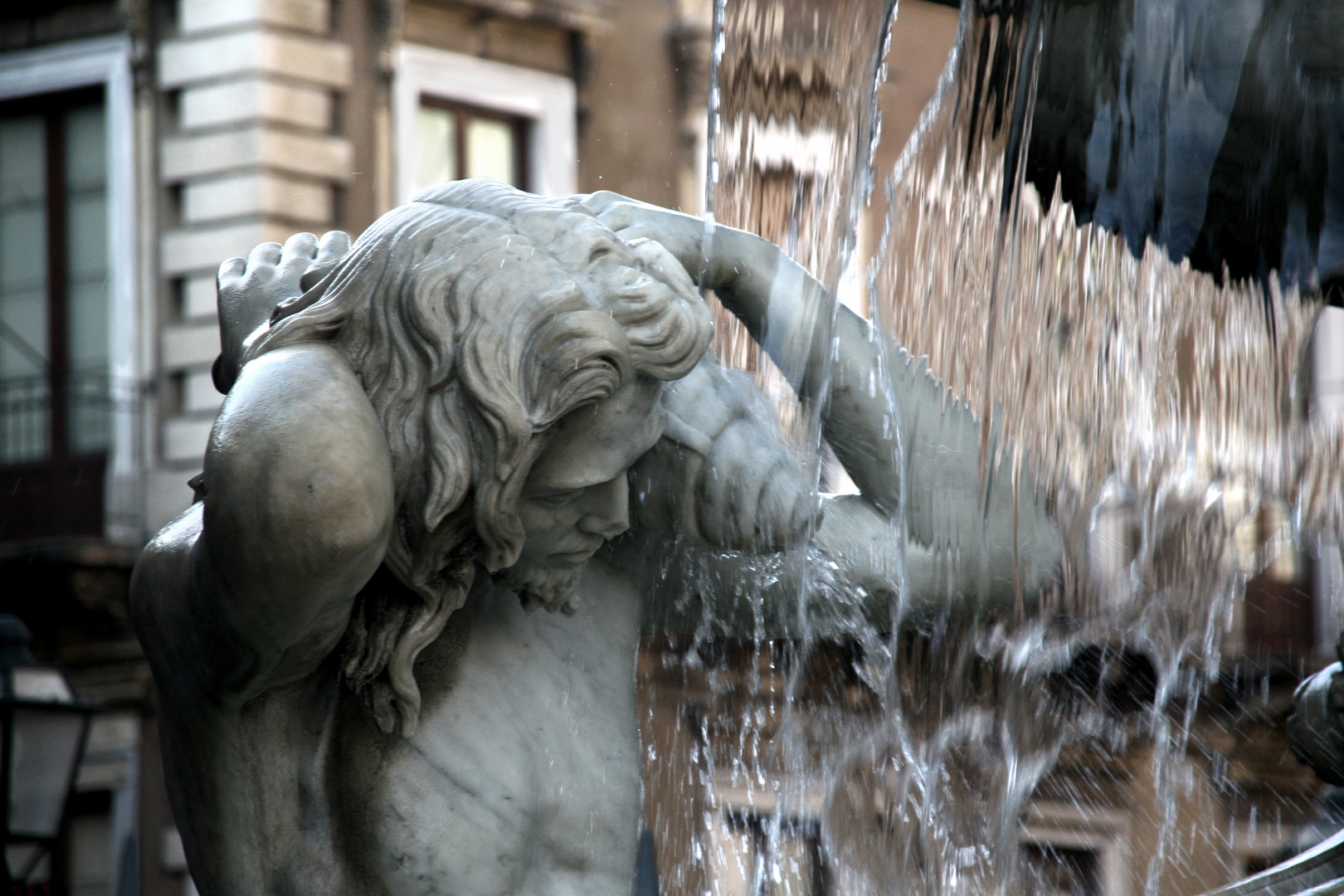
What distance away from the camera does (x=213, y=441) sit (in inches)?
57.8

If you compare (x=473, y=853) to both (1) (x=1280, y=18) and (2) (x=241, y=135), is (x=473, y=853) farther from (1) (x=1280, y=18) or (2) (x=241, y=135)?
(2) (x=241, y=135)

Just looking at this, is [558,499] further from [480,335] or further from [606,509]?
[480,335]

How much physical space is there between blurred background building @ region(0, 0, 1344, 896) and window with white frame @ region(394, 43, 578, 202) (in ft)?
0.05

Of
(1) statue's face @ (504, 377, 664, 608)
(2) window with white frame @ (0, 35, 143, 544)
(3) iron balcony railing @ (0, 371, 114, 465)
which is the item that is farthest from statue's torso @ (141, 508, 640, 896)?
(3) iron balcony railing @ (0, 371, 114, 465)

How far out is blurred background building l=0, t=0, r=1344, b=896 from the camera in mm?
11047

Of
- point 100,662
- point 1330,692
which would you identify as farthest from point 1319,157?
point 100,662

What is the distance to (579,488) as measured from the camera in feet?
5.11

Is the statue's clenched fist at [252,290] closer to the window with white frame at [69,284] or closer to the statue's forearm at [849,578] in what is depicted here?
the statue's forearm at [849,578]

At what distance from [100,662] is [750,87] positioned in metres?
9.10

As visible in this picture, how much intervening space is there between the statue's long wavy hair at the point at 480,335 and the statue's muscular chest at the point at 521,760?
→ 0.50 ft

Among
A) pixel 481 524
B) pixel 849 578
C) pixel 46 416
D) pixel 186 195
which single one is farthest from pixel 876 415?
pixel 46 416

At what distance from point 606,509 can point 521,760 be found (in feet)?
0.83

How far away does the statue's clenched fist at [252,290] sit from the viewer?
180cm

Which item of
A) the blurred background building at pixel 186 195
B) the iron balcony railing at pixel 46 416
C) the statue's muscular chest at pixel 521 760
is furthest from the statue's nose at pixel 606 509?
the iron balcony railing at pixel 46 416
